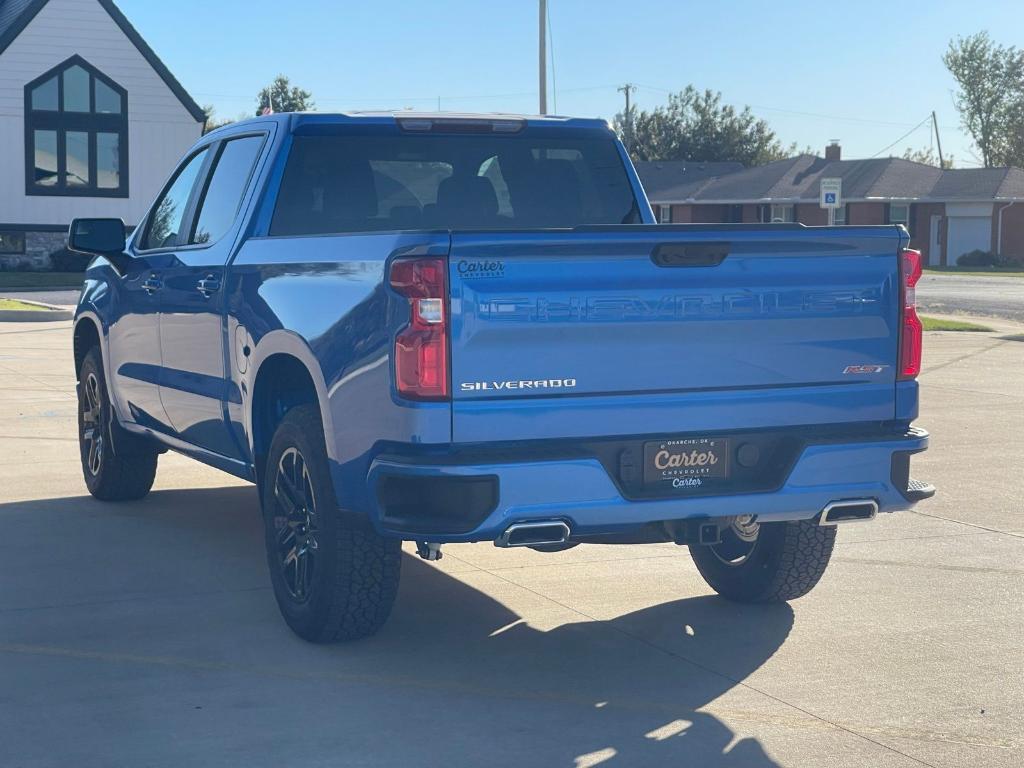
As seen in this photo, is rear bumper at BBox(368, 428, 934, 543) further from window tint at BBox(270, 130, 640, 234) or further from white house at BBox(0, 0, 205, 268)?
white house at BBox(0, 0, 205, 268)

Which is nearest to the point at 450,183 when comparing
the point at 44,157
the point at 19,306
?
the point at 19,306

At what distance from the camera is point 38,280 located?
42156 millimetres

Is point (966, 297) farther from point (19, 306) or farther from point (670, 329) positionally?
point (670, 329)

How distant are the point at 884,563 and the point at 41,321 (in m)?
21.4

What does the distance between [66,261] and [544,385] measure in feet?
141

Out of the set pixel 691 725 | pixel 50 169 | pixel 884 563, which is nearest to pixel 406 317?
A: pixel 691 725

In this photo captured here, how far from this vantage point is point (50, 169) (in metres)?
46.2

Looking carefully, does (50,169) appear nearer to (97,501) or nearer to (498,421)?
(97,501)

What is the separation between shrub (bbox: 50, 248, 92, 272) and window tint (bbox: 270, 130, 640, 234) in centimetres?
4028

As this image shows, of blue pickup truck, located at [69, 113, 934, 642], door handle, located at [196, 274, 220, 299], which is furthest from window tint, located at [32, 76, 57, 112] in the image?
blue pickup truck, located at [69, 113, 934, 642]

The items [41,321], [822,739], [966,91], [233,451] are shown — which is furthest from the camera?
[966,91]

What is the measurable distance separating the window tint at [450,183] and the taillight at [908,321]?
209 cm

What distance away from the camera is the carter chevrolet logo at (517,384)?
16.9ft

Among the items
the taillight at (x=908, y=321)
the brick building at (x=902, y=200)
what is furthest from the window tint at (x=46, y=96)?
the taillight at (x=908, y=321)
